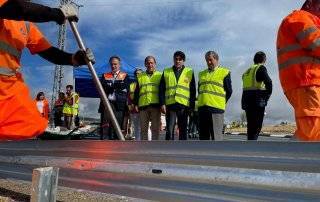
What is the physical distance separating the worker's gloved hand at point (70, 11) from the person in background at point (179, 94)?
400cm

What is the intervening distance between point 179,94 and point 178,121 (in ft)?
1.39

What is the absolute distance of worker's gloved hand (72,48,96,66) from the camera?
14.9 ft

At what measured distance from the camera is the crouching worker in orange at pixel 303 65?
372 centimetres

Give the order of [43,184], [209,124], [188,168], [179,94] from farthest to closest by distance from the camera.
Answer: [179,94] < [209,124] < [188,168] < [43,184]

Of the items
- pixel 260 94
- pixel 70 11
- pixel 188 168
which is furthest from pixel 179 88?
pixel 188 168

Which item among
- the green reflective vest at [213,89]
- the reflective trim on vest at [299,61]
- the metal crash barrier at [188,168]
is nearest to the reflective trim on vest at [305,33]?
the reflective trim on vest at [299,61]

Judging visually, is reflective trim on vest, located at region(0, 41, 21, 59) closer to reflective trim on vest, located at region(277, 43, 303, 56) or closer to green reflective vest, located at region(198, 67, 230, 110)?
reflective trim on vest, located at region(277, 43, 303, 56)

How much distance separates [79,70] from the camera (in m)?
14.4

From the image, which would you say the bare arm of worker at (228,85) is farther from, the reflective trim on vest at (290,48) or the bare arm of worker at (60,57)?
the reflective trim on vest at (290,48)

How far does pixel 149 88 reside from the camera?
28.8 feet

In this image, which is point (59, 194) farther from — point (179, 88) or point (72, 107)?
point (72, 107)

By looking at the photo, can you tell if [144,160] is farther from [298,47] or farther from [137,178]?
[298,47]

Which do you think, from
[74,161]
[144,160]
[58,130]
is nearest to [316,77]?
[144,160]

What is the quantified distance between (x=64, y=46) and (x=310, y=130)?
27.5m
